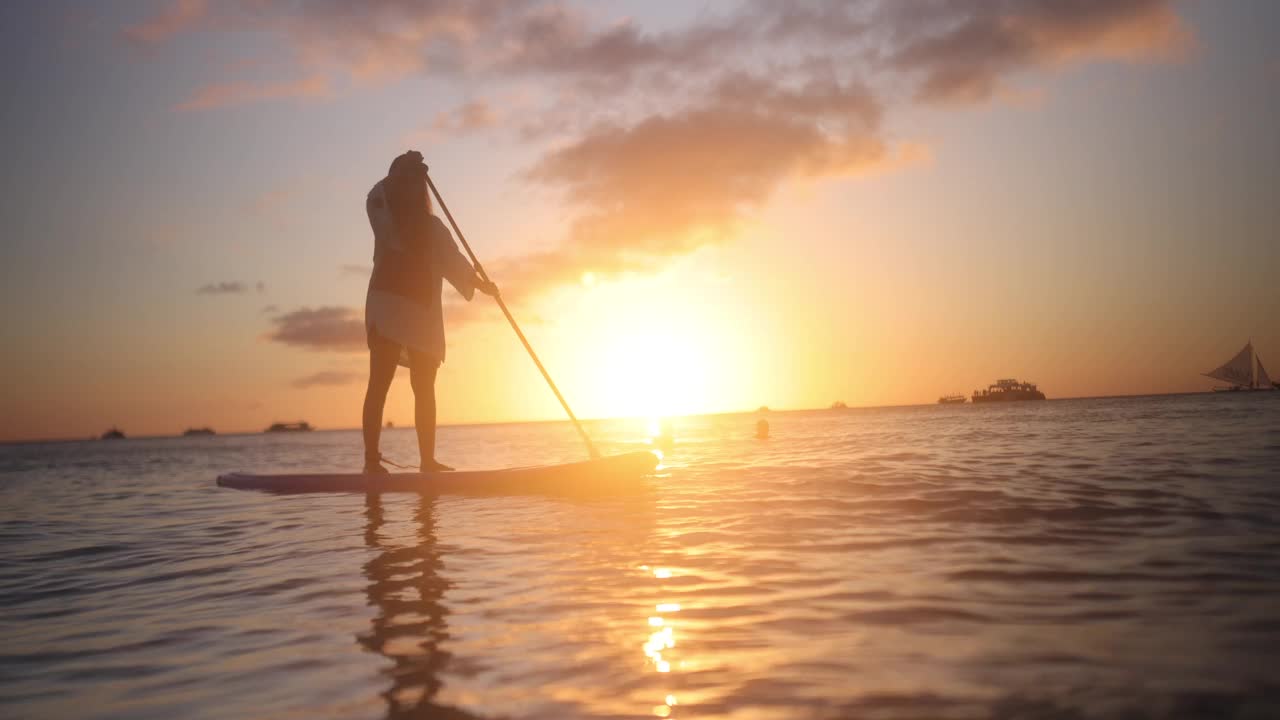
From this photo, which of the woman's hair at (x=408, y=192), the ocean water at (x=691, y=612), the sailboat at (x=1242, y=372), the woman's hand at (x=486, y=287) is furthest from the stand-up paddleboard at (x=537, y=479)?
the sailboat at (x=1242, y=372)

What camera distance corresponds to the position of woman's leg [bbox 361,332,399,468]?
29.5 ft

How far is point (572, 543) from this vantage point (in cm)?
490

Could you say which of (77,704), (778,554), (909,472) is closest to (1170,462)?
(909,472)

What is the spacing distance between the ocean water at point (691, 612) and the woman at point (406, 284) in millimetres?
2757

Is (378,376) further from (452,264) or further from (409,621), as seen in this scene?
(409,621)

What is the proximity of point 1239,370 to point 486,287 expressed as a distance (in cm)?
14207

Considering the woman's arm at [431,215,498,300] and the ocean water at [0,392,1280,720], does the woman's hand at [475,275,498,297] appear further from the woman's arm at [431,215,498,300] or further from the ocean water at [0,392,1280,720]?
the ocean water at [0,392,1280,720]

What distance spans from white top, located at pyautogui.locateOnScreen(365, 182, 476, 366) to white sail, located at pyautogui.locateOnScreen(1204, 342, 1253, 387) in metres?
140

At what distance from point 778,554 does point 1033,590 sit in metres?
1.42

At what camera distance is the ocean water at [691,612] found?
7.11 ft

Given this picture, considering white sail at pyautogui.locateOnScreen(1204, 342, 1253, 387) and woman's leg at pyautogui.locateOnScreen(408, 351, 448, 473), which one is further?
white sail at pyautogui.locateOnScreen(1204, 342, 1253, 387)

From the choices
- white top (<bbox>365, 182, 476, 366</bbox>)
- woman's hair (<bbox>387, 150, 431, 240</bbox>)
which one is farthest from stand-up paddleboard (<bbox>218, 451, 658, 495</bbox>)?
woman's hair (<bbox>387, 150, 431, 240</bbox>)

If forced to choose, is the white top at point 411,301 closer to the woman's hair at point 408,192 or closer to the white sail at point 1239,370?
the woman's hair at point 408,192

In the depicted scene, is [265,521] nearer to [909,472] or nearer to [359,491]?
[359,491]
